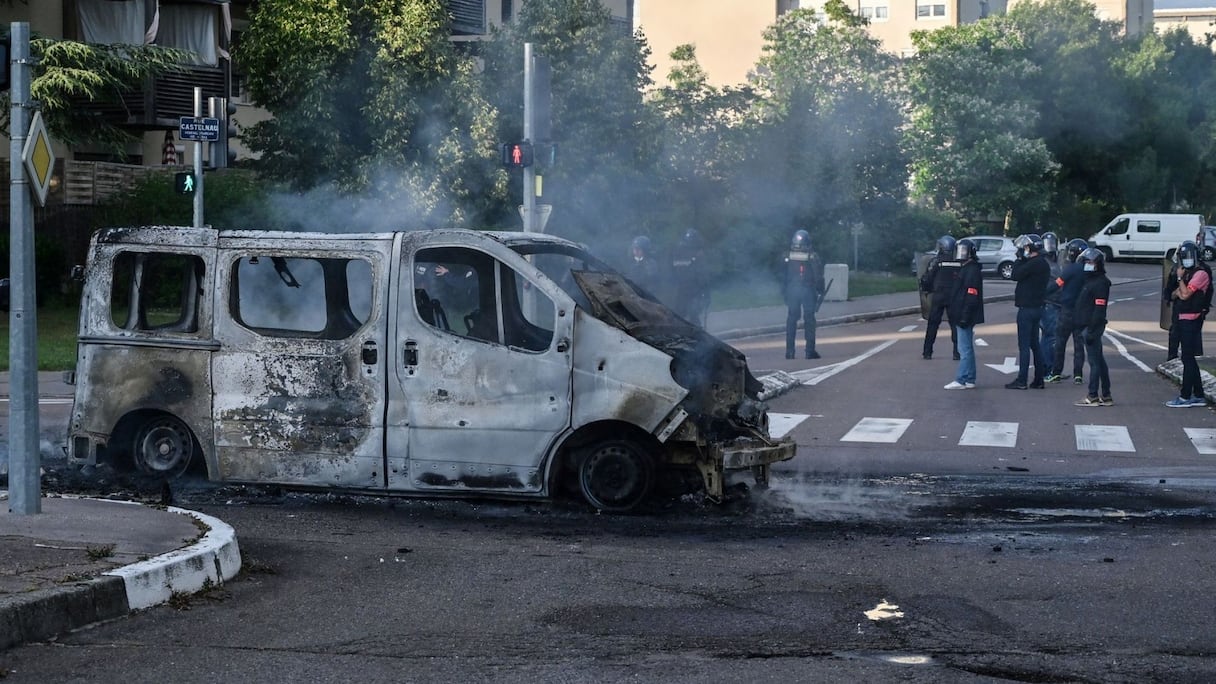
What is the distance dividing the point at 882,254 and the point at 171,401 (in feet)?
103

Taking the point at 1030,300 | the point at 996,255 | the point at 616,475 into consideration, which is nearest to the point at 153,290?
the point at 616,475

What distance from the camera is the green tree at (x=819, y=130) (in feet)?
61.3

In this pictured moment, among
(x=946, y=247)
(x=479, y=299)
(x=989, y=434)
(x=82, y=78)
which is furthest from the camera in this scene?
(x=82, y=78)

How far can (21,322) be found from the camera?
28.2ft

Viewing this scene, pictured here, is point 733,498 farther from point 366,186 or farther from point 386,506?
point 366,186

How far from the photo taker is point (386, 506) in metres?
10.1

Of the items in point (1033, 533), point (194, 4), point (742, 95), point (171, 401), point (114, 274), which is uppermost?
point (194, 4)

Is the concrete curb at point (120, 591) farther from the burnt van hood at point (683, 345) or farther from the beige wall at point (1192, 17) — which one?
the beige wall at point (1192, 17)

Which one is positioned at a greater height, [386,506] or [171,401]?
[171,401]

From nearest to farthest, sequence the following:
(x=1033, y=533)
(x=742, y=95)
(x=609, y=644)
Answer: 1. (x=609, y=644)
2. (x=1033, y=533)
3. (x=742, y=95)

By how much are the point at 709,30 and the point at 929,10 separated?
2717 cm

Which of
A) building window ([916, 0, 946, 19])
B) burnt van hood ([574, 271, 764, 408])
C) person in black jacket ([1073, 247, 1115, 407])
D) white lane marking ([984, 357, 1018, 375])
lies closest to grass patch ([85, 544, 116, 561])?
burnt van hood ([574, 271, 764, 408])

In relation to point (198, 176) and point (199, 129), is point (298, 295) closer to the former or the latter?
point (198, 176)

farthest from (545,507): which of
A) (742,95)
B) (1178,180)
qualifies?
(1178,180)
